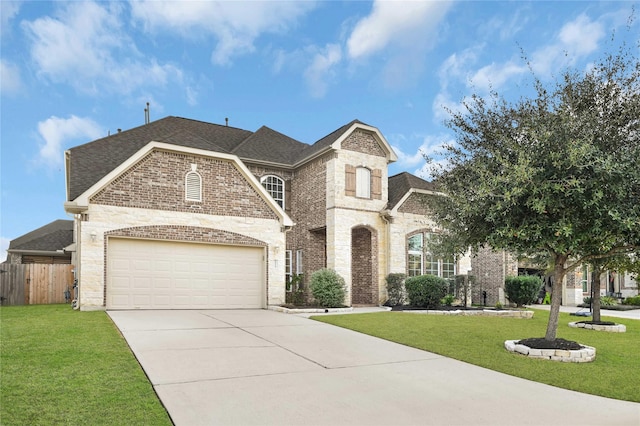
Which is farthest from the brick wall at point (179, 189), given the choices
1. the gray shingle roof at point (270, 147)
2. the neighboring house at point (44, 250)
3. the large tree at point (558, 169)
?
the neighboring house at point (44, 250)

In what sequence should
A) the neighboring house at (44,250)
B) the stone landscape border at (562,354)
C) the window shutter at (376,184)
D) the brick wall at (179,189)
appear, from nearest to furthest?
the stone landscape border at (562,354) → the brick wall at (179,189) → the window shutter at (376,184) → the neighboring house at (44,250)

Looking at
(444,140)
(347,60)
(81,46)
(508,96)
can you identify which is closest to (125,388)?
(444,140)

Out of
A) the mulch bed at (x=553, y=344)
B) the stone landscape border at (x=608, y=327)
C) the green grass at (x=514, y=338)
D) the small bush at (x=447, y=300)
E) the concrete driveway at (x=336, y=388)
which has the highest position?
the concrete driveway at (x=336, y=388)

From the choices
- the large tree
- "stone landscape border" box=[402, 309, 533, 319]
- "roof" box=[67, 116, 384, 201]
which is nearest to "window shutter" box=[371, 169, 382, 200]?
"roof" box=[67, 116, 384, 201]

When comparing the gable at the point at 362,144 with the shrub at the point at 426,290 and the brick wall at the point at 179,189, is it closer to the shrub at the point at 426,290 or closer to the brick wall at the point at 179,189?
the brick wall at the point at 179,189

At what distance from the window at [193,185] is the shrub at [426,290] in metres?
8.75

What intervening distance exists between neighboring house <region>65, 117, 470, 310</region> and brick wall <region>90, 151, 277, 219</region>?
4cm

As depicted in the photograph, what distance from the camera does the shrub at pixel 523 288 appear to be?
21.2m

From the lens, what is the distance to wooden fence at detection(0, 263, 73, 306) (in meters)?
18.5

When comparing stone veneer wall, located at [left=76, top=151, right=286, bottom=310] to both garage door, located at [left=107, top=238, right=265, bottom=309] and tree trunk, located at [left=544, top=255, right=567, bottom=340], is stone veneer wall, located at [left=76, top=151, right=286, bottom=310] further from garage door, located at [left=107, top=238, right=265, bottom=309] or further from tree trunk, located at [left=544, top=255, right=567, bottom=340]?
tree trunk, located at [left=544, top=255, right=567, bottom=340]

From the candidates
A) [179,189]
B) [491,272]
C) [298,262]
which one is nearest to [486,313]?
[491,272]

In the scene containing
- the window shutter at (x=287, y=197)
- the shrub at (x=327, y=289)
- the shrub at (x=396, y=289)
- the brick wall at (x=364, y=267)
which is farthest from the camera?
the window shutter at (x=287, y=197)

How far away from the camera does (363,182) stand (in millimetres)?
19734

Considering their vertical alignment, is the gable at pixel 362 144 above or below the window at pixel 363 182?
above
